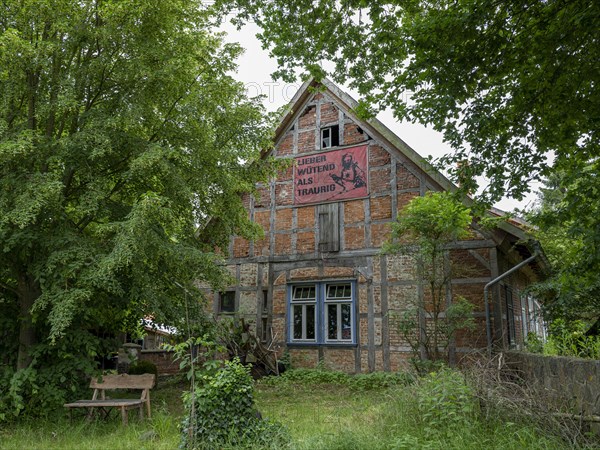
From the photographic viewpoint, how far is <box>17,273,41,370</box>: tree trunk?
792cm

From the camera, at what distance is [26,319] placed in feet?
26.0

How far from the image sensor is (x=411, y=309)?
36.9ft

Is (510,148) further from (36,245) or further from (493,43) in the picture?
(36,245)

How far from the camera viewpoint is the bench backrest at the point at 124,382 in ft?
25.9

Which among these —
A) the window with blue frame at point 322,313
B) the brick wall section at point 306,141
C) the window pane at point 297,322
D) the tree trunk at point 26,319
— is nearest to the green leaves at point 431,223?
the window with blue frame at point 322,313

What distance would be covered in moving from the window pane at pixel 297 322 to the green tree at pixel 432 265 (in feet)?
9.38

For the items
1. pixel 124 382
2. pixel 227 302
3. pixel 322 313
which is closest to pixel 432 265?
pixel 322 313

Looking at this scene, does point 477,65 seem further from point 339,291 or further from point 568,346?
point 339,291

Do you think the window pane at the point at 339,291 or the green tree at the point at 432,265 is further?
the window pane at the point at 339,291

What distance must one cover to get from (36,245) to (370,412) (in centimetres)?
555

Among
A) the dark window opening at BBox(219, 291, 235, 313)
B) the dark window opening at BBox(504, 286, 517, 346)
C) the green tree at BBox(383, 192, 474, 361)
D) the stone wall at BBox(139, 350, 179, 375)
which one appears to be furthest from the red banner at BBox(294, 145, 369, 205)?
the stone wall at BBox(139, 350, 179, 375)

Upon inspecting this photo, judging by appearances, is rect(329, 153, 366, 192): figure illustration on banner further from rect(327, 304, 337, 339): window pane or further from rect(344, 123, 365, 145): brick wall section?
rect(327, 304, 337, 339): window pane

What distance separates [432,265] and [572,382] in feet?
18.8

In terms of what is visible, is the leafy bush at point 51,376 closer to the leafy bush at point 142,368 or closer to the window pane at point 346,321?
the leafy bush at point 142,368
